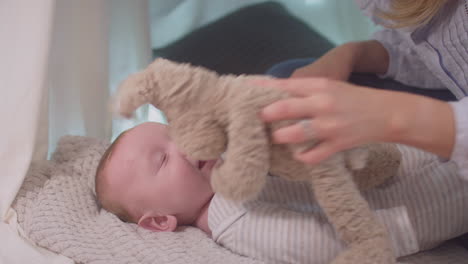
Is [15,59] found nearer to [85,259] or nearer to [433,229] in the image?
[85,259]

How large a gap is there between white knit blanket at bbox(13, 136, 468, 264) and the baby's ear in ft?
0.05

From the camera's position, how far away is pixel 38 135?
0.94m

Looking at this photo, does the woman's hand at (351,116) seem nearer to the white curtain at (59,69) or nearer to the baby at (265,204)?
the baby at (265,204)

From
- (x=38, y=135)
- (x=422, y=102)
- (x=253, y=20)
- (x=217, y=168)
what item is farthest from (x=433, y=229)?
(x=253, y=20)

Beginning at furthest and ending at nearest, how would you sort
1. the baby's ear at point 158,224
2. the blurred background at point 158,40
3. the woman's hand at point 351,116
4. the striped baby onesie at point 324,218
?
the blurred background at point 158,40 → the baby's ear at point 158,224 → the striped baby onesie at point 324,218 → the woman's hand at point 351,116

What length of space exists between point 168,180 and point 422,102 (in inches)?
18.6

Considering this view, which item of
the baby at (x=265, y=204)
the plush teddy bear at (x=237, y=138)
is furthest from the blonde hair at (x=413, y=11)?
the plush teddy bear at (x=237, y=138)

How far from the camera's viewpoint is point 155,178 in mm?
858

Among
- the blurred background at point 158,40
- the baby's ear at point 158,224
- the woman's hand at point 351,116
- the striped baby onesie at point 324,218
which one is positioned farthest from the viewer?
the blurred background at point 158,40

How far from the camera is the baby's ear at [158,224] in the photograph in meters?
0.88

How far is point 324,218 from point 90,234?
431mm

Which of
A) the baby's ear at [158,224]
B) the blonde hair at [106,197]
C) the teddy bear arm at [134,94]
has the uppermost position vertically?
the teddy bear arm at [134,94]

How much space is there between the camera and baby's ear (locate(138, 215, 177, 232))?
876 mm

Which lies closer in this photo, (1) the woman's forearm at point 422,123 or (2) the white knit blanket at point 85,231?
(1) the woman's forearm at point 422,123
